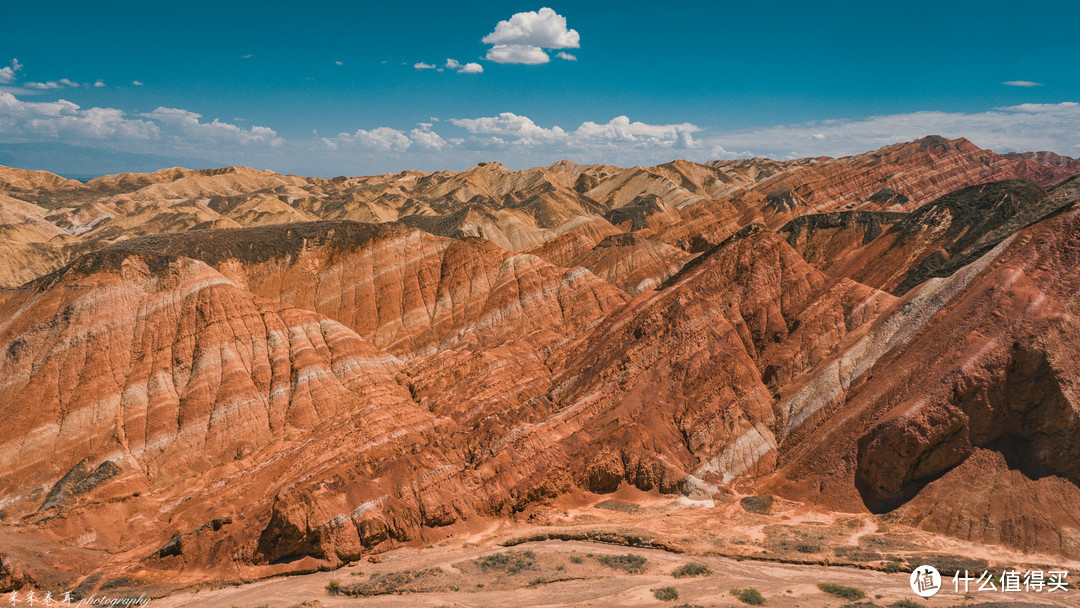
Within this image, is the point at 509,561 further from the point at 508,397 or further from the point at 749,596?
the point at 508,397

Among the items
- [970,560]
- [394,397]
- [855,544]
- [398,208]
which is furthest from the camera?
[398,208]

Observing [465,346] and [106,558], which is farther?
[465,346]

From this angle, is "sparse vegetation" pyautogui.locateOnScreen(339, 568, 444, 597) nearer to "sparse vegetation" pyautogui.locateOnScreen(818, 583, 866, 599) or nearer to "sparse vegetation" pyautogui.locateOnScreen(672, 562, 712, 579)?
"sparse vegetation" pyautogui.locateOnScreen(672, 562, 712, 579)

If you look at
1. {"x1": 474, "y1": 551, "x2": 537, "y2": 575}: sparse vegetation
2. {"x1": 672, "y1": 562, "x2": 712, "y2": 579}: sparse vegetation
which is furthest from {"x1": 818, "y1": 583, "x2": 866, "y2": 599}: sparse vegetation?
{"x1": 474, "y1": 551, "x2": 537, "y2": 575}: sparse vegetation

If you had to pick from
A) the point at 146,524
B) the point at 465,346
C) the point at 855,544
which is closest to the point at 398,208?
the point at 465,346

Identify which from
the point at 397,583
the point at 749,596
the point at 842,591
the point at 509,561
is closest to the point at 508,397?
the point at 509,561

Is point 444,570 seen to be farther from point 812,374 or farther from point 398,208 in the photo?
point 398,208
